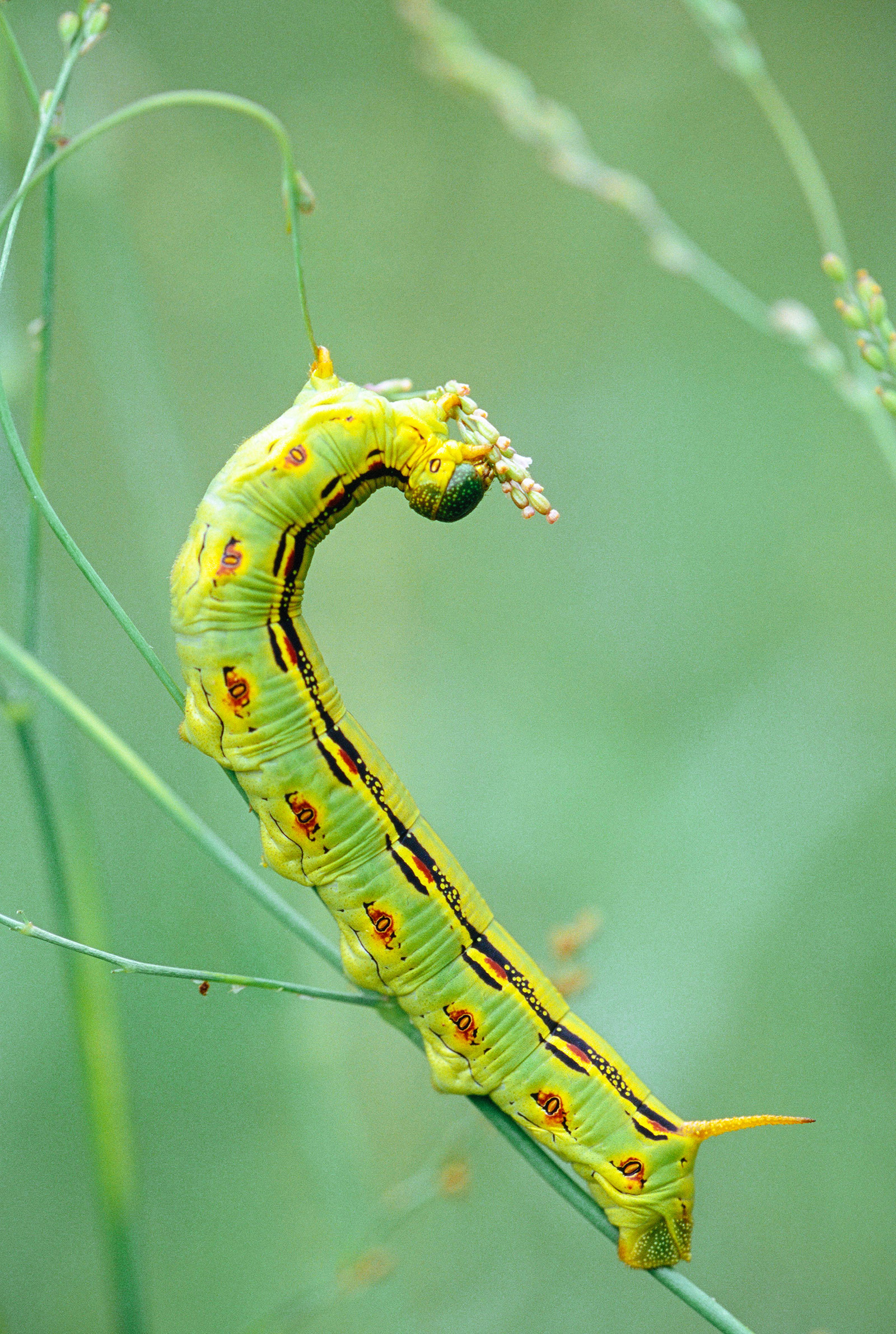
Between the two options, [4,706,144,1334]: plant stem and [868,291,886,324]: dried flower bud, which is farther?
[4,706,144,1334]: plant stem

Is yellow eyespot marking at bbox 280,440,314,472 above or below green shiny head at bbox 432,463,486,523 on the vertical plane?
above

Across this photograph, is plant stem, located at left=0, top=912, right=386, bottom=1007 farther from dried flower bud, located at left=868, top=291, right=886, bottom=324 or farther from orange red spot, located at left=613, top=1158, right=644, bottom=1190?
dried flower bud, located at left=868, top=291, right=886, bottom=324

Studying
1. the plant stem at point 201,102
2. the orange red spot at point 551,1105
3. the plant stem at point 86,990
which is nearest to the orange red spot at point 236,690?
the plant stem at point 86,990

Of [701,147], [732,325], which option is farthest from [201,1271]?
[701,147]

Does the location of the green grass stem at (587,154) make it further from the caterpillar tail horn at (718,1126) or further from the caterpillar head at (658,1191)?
the caterpillar head at (658,1191)

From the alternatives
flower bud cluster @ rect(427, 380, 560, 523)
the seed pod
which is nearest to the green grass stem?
the seed pod

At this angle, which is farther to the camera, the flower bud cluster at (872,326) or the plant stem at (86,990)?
the plant stem at (86,990)

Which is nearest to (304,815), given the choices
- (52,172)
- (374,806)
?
(374,806)
